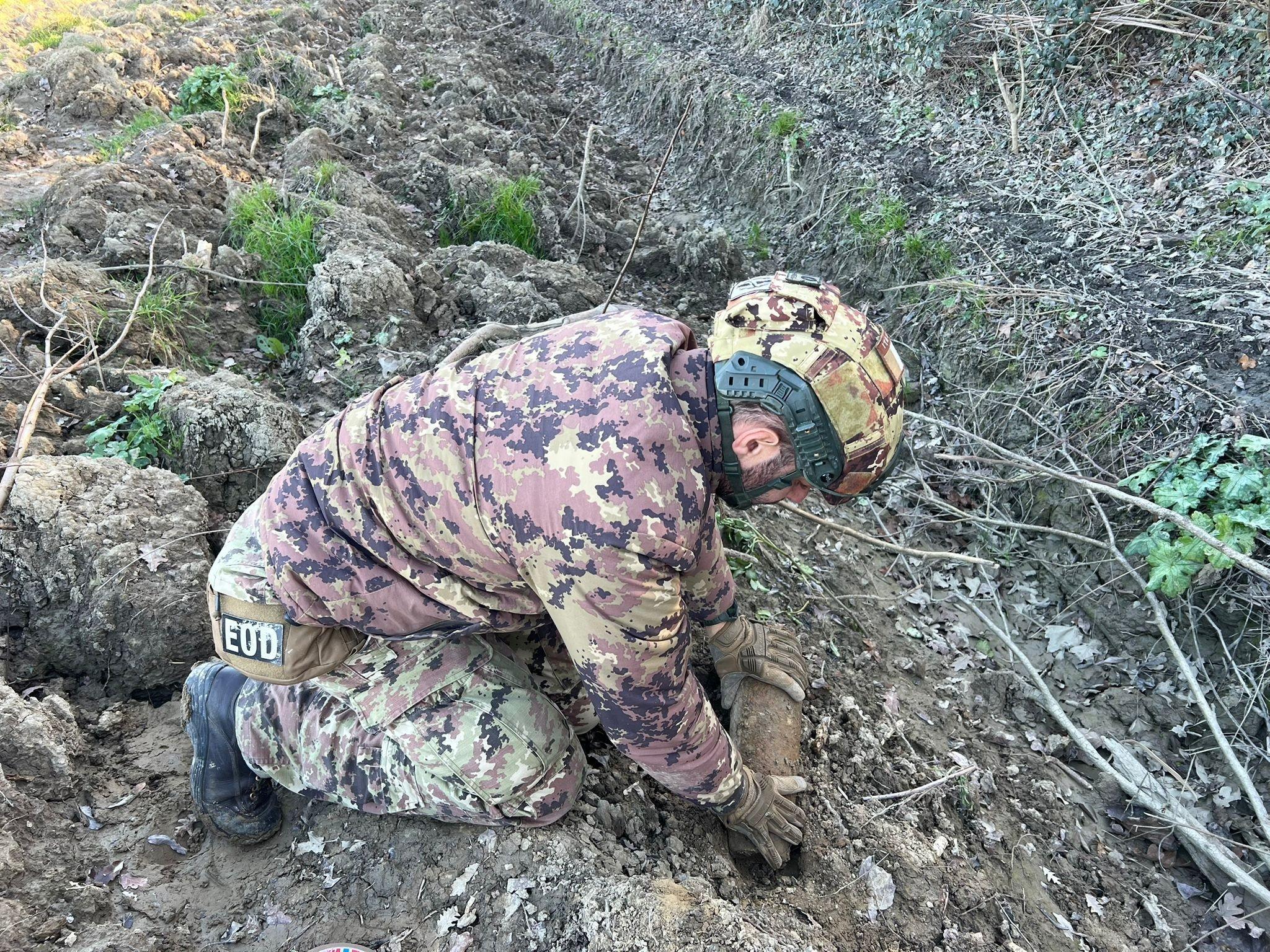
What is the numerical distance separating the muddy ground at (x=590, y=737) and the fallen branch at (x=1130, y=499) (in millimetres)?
355

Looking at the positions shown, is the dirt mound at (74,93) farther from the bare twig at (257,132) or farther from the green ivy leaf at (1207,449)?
the green ivy leaf at (1207,449)

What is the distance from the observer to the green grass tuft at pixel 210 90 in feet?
22.7

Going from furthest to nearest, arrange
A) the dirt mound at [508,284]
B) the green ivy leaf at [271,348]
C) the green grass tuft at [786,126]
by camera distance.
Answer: the green grass tuft at [786,126] → the dirt mound at [508,284] → the green ivy leaf at [271,348]

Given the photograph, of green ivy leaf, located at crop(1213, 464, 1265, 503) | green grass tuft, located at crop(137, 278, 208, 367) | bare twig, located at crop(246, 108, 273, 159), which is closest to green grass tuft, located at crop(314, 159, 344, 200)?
bare twig, located at crop(246, 108, 273, 159)

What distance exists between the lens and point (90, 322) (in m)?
3.94

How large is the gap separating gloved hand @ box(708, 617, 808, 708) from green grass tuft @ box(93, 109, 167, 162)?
619 cm

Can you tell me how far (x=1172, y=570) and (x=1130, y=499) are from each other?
13.9 inches

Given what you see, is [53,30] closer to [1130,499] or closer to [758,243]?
[758,243]

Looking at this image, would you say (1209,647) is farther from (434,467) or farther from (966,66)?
(966,66)

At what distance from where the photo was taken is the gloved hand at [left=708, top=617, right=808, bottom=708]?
290 centimetres

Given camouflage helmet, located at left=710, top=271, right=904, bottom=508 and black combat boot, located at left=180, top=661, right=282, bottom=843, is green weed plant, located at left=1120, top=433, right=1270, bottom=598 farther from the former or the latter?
black combat boot, located at left=180, top=661, right=282, bottom=843

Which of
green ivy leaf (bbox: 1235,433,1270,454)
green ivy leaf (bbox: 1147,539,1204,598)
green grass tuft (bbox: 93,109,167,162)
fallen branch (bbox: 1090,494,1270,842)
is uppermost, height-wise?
green ivy leaf (bbox: 1235,433,1270,454)

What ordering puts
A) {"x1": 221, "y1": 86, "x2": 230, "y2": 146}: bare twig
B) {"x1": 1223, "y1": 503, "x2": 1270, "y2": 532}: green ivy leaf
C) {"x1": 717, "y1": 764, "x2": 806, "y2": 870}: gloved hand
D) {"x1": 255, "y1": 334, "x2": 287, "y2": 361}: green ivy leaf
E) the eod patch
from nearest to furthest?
the eod patch
{"x1": 717, "y1": 764, "x2": 806, "y2": 870}: gloved hand
{"x1": 1223, "y1": 503, "x2": 1270, "y2": 532}: green ivy leaf
{"x1": 255, "y1": 334, "x2": 287, "y2": 361}: green ivy leaf
{"x1": 221, "y1": 86, "x2": 230, "y2": 146}: bare twig

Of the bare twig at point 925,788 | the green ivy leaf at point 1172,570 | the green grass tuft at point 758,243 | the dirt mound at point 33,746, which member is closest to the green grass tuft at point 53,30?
the green grass tuft at point 758,243
